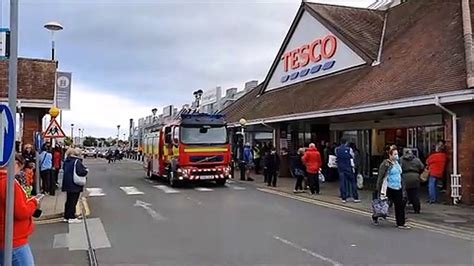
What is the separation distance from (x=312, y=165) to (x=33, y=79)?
11996 mm

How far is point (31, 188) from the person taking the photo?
14820 mm

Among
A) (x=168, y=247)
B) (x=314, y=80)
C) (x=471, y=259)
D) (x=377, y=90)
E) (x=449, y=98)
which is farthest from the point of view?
(x=314, y=80)

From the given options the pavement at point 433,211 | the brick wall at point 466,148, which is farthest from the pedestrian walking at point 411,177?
the brick wall at point 466,148

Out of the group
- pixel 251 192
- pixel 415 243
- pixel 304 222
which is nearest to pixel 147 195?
pixel 251 192

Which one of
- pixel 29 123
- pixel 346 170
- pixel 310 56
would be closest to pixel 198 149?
pixel 29 123

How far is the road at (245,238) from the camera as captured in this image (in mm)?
8438

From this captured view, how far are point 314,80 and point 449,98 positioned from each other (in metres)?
12.7

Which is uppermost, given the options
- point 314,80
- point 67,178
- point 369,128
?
point 314,80

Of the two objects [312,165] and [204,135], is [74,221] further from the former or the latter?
[204,135]

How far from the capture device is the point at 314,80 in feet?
89.4

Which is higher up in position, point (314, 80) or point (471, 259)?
point (314, 80)

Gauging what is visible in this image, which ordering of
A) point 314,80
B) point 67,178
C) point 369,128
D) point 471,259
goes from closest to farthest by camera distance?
1. point 471,259
2. point 67,178
3. point 369,128
4. point 314,80

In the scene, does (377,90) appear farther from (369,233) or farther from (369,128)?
(369,233)

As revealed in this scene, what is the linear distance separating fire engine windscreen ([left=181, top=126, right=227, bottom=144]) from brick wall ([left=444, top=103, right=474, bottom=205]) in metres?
9.89
